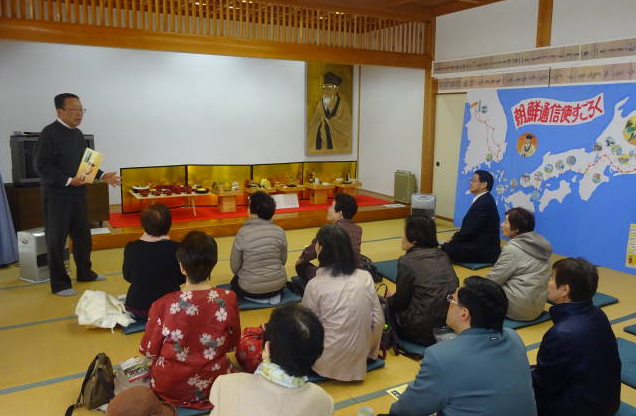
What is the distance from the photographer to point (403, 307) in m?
3.05

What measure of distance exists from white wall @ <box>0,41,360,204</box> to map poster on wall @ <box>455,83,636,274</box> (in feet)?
10.5

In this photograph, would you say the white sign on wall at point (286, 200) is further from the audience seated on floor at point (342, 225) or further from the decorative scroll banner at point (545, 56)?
the audience seated on floor at point (342, 225)

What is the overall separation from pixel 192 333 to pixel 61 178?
2272 mm

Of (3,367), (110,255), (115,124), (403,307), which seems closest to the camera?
(3,367)

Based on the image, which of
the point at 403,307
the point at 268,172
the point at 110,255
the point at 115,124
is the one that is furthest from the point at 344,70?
the point at 403,307

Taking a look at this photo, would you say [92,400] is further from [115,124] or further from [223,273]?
[115,124]

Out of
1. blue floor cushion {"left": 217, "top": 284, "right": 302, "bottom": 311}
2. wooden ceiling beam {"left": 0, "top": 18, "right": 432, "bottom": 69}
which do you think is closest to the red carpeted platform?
wooden ceiling beam {"left": 0, "top": 18, "right": 432, "bottom": 69}

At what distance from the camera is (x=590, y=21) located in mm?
5086

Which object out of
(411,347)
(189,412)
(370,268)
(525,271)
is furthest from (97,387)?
(525,271)

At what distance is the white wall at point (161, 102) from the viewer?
20.8ft

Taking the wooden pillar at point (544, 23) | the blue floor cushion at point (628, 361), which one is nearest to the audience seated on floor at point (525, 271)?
the blue floor cushion at point (628, 361)

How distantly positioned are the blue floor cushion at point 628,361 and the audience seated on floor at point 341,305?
1.44 metres

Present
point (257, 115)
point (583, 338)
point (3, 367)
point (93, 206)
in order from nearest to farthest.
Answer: point (583, 338)
point (3, 367)
point (93, 206)
point (257, 115)

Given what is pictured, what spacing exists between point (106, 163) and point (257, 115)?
2.33 m
